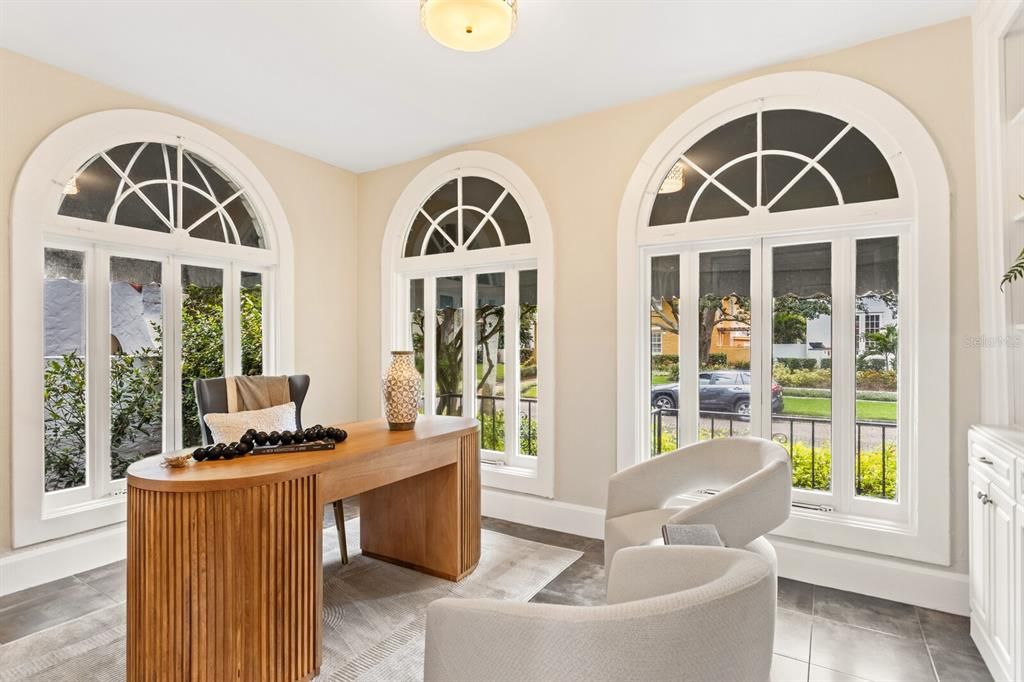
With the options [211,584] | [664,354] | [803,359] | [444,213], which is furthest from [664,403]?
[211,584]

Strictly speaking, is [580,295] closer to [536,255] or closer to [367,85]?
[536,255]

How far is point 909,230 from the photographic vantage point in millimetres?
2617

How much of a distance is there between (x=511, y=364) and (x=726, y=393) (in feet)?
4.95

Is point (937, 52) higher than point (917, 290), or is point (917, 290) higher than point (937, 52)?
point (937, 52)

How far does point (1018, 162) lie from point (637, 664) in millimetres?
2636

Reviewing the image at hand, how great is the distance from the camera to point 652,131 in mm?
3256

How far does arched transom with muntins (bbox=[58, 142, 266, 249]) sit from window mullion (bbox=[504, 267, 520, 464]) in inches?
75.3

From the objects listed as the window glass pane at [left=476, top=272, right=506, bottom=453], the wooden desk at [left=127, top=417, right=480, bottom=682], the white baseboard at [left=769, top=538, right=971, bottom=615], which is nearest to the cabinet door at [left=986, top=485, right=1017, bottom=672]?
the white baseboard at [left=769, top=538, right=971, bottom=615]

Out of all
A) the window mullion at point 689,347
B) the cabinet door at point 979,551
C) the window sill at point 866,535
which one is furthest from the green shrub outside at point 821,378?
the window sill at point 866,535

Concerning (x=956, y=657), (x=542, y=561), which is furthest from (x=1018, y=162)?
(x=542, y=561)

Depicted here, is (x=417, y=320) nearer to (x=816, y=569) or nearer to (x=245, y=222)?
(x=245, y=222)

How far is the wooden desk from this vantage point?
1.65 m

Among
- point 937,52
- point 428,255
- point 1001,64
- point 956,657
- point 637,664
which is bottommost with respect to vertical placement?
point 956,657

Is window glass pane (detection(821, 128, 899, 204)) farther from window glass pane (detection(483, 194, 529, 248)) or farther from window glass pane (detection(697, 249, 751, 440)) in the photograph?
window glass pane (detection(483, 194, 529, 248))
